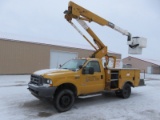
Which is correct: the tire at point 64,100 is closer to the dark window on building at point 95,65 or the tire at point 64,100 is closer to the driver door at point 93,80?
the driver door at point 93,80

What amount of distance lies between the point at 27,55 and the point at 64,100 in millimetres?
18070

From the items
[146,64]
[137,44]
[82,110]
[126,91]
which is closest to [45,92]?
[82,110]

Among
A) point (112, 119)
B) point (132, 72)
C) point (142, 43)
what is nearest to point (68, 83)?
point (112, 119)

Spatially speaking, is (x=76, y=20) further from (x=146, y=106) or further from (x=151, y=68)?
(x=151, y=68)

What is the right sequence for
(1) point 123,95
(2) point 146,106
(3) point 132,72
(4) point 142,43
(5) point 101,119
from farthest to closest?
(4) point 142,43 < (3) point 132,72 < (1) point 123,95 < (2) point 146,106 < (5) point 101,119

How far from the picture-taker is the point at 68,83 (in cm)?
809

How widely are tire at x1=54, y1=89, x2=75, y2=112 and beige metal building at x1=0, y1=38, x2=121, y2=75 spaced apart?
55.5 ft

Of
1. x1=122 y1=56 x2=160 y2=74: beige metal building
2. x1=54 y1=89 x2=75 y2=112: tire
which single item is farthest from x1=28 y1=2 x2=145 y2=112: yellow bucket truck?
x1=122 y1=56 x2=160 y2=74: beige metal building

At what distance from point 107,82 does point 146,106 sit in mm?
2023

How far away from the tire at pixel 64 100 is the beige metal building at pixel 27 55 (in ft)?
55.5

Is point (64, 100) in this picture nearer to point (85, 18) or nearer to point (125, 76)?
point (125, 76)

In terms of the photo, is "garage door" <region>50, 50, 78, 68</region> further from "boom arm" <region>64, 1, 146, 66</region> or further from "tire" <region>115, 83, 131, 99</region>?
"tire" <region>115, 83, 131, 99</region>

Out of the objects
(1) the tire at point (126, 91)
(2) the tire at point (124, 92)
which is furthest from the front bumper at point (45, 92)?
(1) the tire at point (126, 91)

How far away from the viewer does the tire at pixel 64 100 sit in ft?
25.2
